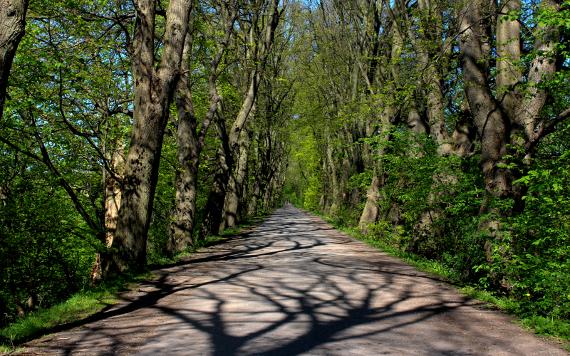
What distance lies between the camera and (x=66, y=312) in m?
6.49

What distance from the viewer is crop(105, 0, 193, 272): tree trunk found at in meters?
9.15

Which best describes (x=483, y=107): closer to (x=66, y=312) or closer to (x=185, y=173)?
(x=66, y=312)

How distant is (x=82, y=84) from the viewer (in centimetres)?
1217

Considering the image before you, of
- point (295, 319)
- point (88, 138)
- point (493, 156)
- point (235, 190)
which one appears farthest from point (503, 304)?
point (235, 190)

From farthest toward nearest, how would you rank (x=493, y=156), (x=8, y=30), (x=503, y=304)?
(x=493, y=156), (x=503, y=304), (x=8, y=30)

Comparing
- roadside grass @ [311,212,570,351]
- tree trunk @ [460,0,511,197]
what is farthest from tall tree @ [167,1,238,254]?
tree trunk @ [460,0,511,197]

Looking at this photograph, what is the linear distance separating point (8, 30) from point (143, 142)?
4754 millimetres

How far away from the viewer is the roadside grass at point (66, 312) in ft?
17.5

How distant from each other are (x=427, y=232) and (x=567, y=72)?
20.1 ft

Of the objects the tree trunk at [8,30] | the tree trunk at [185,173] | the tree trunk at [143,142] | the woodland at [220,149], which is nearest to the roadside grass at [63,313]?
the tree trunk at [143,142]

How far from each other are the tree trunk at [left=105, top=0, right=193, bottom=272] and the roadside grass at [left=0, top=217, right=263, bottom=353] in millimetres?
577

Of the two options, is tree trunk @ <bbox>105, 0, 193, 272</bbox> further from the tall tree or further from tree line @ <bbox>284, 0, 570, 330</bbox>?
tree line @ <bbox>284, 0, 570, 330</bbox>

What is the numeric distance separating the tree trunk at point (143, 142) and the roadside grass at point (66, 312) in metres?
0.58

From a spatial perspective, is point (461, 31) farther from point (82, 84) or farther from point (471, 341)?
point (82, 84)
